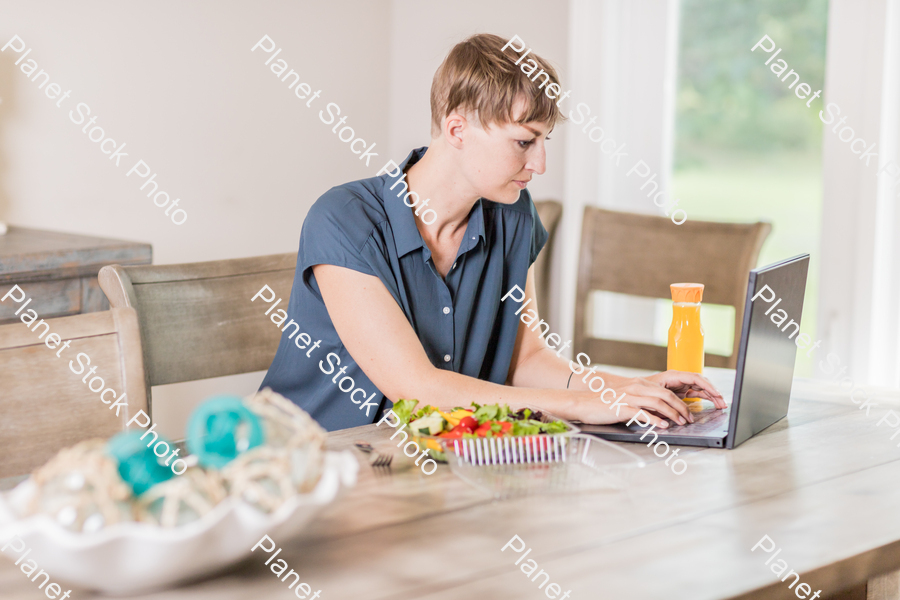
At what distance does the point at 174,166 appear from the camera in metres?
2.70

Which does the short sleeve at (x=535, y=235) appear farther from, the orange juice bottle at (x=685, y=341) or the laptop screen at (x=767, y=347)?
the laptop screen at (x=767, y=347)

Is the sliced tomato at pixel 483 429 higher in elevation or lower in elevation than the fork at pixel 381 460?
higher

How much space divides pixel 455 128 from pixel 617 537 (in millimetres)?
824

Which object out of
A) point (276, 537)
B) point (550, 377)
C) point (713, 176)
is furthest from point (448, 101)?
point (713, 176)

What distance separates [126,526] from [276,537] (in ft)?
0.41

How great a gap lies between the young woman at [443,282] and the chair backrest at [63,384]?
31 cm

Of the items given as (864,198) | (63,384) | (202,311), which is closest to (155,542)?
(63,384)

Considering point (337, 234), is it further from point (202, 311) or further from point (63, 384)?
point (63, 384)

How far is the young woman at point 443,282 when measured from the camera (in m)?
1.29

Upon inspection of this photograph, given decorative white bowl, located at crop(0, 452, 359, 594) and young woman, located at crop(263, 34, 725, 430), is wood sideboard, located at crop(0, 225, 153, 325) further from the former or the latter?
decorative white bowl, located at crop(0, 452, 359, 594)

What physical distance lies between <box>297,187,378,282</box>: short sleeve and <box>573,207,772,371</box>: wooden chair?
88 centimetres

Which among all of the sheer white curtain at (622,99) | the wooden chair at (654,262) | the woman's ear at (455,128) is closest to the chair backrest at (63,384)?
the woman's ear at (455,128)

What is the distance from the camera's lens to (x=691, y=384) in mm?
1287

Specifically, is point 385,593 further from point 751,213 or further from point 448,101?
point 751,213
